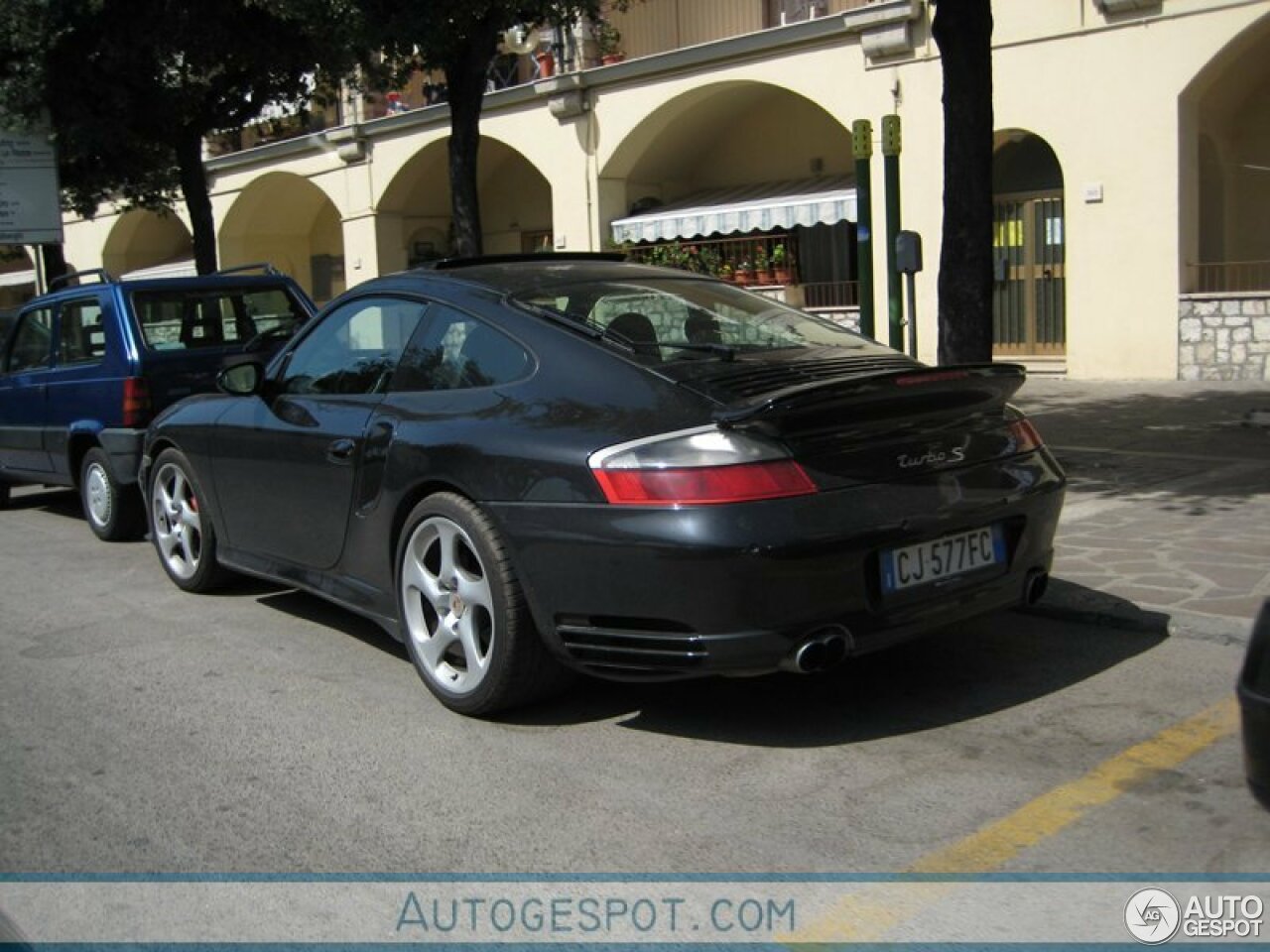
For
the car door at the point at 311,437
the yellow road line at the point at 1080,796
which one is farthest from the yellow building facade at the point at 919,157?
the yellow road line at the point at 1080,796

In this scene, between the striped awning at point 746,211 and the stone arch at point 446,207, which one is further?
the stone arch at point 446,207

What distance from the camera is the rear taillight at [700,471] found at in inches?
155

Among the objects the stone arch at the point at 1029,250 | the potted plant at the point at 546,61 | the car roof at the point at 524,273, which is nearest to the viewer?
the car roof at the point at 524,273

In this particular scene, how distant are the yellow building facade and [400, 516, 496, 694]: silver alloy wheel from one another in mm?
5789

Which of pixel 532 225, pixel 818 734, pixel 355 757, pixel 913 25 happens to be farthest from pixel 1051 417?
pixel 532 225

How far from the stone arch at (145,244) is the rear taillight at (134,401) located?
78.6 ft

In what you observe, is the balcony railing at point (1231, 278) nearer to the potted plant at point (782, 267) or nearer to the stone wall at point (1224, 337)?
the stone wall at point (1224, 337)

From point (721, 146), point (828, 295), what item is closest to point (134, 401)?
point (828, 295)

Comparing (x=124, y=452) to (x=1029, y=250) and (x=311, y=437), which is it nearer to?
(x=311, y=437)

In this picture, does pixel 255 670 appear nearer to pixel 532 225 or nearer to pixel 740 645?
pixel 740 645

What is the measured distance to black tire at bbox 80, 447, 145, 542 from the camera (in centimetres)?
821

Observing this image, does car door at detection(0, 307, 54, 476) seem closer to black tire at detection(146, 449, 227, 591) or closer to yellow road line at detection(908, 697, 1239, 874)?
black tire at detection(146, 449, 227, 591)

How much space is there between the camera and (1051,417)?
12031 mm

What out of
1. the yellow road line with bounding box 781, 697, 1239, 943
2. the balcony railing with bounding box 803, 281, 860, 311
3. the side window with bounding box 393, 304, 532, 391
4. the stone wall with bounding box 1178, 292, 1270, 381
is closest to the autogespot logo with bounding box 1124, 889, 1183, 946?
the yellow road line with bounding box 781, 697, 1239, 943
